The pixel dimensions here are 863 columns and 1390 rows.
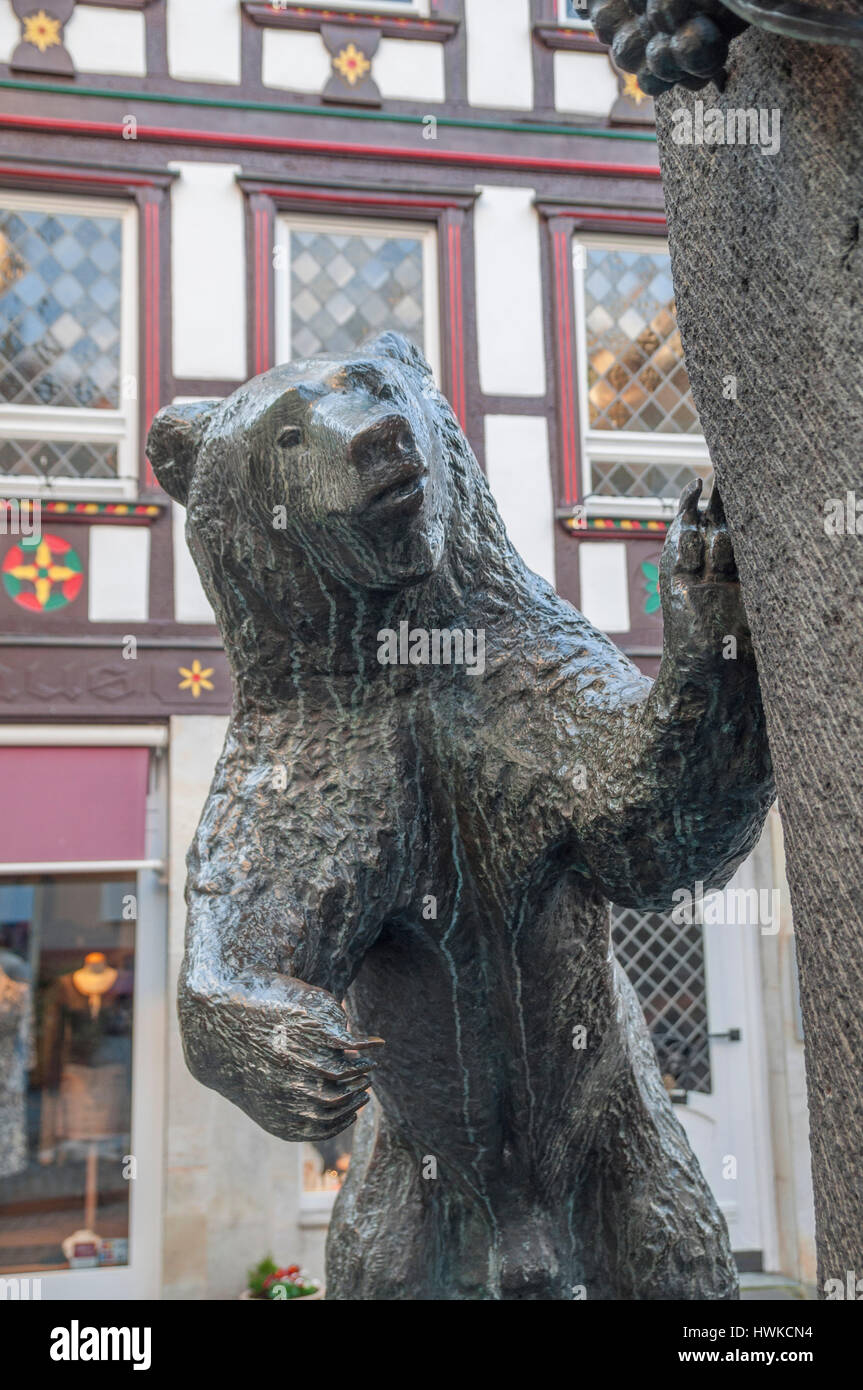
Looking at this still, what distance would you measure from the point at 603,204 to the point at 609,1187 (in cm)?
631

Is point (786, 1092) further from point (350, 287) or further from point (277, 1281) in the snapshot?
point (350, 287)

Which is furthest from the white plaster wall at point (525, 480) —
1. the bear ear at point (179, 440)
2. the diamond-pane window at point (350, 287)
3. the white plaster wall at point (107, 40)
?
the bear ear at point (179, 440)

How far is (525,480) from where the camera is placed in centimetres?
691

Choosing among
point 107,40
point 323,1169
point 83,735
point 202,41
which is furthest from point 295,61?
point 323,1169

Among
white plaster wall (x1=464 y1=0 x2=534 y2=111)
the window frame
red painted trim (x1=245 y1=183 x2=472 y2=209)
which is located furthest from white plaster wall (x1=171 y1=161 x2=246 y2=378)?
the window frame

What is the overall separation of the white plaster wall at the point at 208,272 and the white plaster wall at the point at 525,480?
1.31 meters

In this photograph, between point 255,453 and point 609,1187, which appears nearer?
point 255,453

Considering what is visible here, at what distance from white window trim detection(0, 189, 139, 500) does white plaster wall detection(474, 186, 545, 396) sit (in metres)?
1.73

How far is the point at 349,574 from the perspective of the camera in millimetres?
1414

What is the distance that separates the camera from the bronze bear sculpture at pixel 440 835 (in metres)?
1.32

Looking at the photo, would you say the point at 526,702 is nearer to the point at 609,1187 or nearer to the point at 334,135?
the point at 609,1187

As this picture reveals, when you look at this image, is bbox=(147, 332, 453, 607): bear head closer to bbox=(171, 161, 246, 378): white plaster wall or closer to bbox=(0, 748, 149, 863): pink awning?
bbox=(0, 748, 149, 863): pink awning
